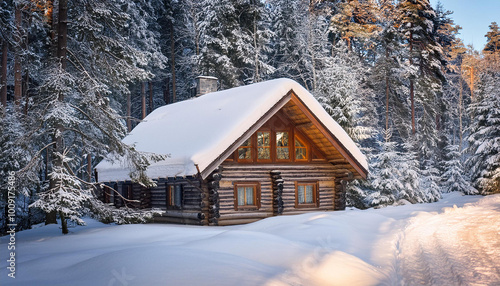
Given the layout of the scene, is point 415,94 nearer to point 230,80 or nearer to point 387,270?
point 230,80

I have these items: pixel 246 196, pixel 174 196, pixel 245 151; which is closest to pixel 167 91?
pixel 174 196

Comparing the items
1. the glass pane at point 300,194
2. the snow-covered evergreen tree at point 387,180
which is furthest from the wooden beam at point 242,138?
the snow-covered evergreen tree at point 387,180

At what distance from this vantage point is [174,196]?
2147 cm

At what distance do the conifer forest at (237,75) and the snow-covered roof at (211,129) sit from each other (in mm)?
2169

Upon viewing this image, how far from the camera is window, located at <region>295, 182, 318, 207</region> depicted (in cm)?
2179

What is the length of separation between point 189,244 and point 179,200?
979cm

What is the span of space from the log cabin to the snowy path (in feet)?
15.6

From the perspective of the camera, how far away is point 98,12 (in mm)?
14844

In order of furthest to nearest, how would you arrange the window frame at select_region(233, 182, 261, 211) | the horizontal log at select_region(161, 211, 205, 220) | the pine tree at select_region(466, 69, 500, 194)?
the pine tree at select_region(466, 69, 500, 194) → the window frame at select_region(233, 182, 261, 211) → the horizontal log at select_region(161, 211, 205, 220)

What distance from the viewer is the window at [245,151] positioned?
2023cm

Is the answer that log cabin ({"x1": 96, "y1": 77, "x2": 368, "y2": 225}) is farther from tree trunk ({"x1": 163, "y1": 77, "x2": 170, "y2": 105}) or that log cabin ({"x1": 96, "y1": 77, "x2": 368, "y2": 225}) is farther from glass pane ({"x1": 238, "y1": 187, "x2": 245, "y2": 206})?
tree trunk ({"x1": 163, "y1": 77, "x2": 170, "y2": 105})

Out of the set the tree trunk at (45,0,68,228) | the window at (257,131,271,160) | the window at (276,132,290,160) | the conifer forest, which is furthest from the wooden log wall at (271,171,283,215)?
the tree trunk at (45,0,68,228)

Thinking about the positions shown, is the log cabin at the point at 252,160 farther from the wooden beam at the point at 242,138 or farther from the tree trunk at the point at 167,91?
the tree trunk at the point at 167,91

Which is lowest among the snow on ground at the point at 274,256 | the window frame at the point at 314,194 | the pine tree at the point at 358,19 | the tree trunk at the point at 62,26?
the snow on ground at the point at 274,256
